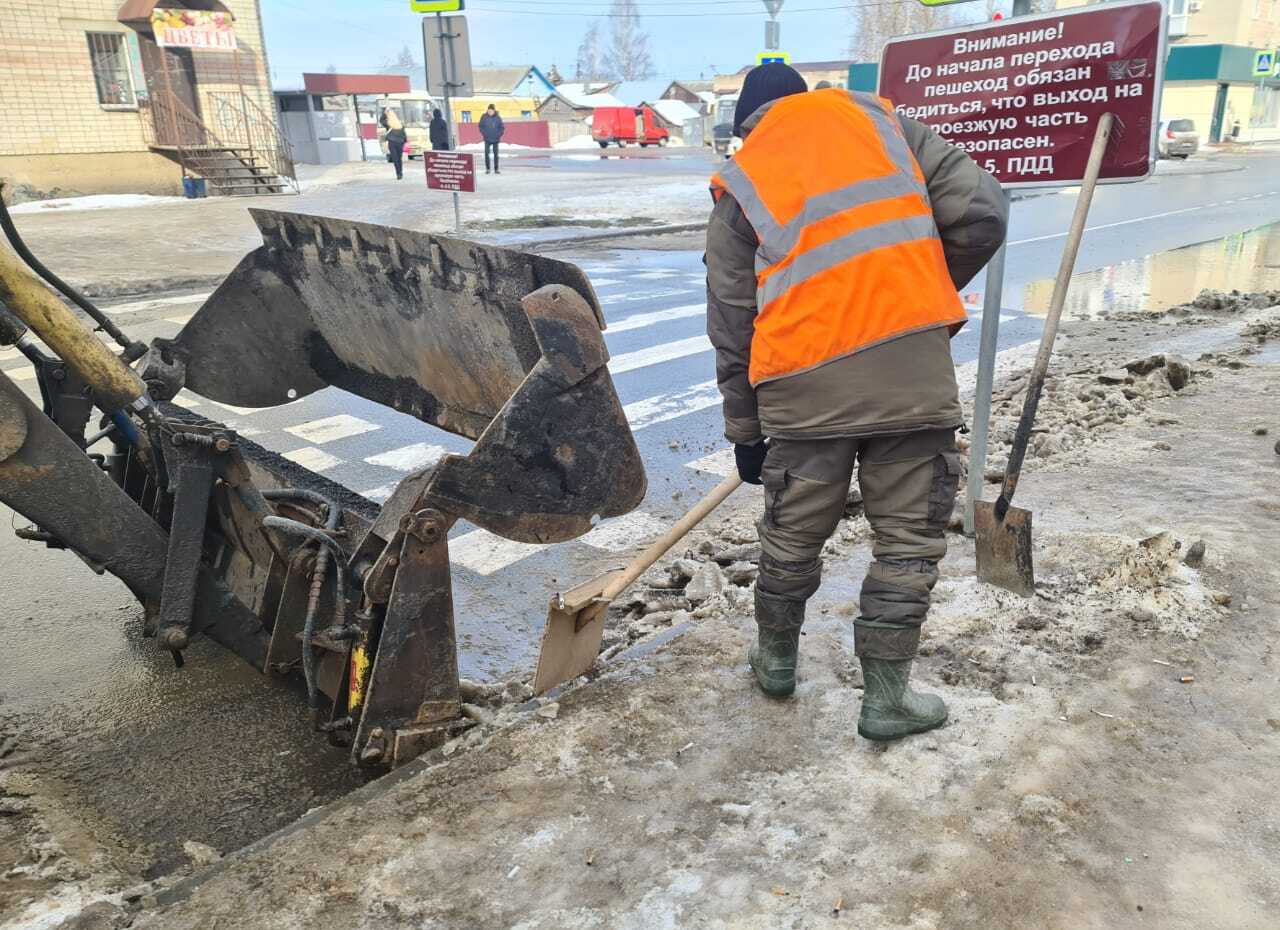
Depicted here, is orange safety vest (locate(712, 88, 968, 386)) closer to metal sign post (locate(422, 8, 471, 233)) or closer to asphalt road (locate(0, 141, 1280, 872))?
asphalt road (locate(0, 141, 1280, 872))

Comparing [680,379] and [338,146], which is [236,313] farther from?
[338,146]

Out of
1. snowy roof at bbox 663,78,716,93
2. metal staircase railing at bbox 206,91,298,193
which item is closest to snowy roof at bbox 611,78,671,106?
snowy roof at bbox 663,78,716,93

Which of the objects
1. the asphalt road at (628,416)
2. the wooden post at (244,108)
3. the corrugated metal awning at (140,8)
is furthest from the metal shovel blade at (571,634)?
the wooden post at (244,108)

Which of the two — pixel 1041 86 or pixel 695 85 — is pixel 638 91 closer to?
pixel 695 85

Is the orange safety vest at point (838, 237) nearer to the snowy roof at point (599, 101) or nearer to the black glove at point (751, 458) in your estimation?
the black glove at point (751, 458)

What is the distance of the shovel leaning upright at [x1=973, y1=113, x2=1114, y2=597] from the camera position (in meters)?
3.32

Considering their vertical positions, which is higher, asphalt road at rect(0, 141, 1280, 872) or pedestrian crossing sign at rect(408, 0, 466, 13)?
pedestrian crossing sign at rect(408, 0, 466, 13)

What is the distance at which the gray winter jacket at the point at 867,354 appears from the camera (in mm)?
2469

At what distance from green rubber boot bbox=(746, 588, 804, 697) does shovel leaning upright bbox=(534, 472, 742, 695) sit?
326mm

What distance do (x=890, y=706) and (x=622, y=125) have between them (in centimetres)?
4982

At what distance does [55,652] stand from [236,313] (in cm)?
141

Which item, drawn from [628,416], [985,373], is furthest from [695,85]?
[985,373]

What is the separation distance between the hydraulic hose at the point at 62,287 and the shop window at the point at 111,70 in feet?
63.6

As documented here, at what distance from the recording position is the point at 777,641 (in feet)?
9.62
